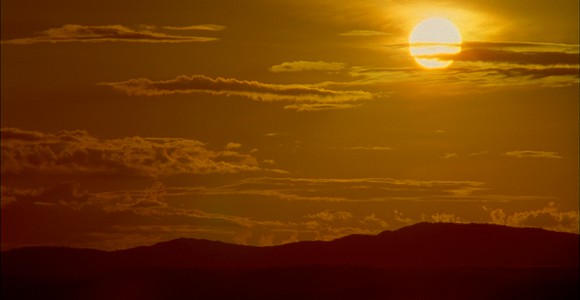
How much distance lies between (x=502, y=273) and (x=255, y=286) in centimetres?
1369

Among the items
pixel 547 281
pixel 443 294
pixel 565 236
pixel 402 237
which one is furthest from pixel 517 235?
pixel 443 294

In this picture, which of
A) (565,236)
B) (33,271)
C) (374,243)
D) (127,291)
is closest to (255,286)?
(127,291)

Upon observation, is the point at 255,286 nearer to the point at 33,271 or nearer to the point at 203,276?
Answer: the point at 203,276

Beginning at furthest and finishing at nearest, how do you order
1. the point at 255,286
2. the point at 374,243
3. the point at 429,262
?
the point at 374,243 < the point at 429,262 < the point at 255,286

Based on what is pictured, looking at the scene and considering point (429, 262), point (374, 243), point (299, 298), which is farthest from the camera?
point (374, 243)

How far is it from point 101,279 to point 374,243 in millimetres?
23746

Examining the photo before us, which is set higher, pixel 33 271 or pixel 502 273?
pixel 502 273

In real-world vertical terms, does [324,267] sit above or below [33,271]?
above

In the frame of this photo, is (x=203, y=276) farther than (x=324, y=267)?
No

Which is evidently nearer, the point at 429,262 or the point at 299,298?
the point at 299,298

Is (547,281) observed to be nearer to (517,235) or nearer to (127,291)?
(517,235)

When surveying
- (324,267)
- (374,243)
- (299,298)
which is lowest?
(299,298)

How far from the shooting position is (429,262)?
62594 mm

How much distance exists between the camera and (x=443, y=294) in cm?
4700
